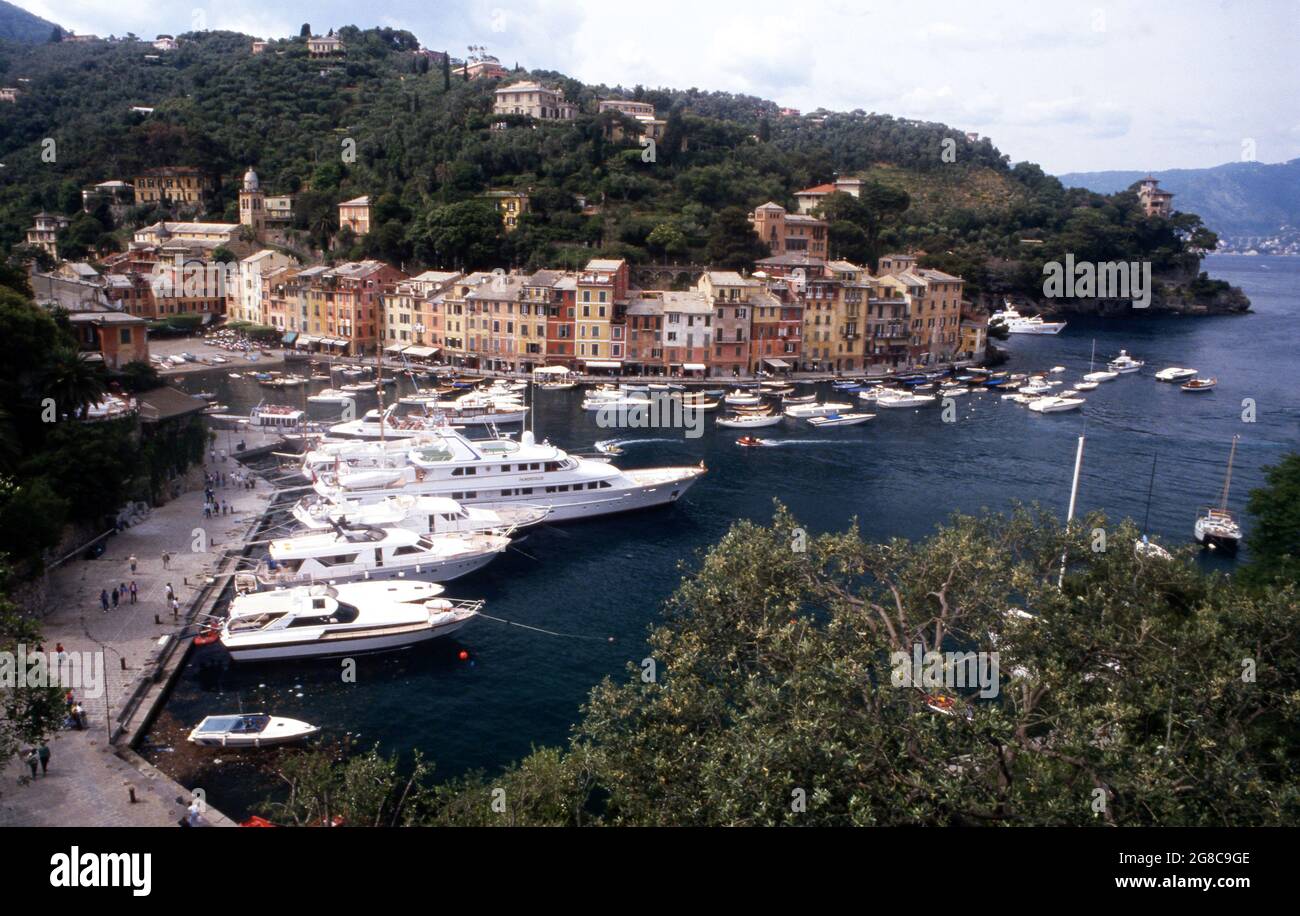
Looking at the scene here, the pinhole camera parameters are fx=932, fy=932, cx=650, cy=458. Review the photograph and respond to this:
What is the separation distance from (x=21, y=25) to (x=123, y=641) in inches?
7501

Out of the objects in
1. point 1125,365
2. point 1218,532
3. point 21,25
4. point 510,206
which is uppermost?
point 21,25

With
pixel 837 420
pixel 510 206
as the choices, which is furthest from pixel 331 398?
pixel 510 206

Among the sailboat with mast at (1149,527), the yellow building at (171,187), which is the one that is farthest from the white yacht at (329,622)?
the yellow building at (171,187)

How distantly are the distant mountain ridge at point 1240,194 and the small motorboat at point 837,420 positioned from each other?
63.6 feet

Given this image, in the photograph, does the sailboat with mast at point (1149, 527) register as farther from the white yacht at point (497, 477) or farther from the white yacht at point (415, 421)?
the white yacht at point (415, 421)

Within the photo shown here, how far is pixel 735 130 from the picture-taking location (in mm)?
75188

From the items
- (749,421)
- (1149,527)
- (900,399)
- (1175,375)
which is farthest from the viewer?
(1175,375)

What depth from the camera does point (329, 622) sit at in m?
17.2

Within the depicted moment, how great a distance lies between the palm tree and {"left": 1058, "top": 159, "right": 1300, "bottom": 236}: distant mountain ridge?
43.7 m

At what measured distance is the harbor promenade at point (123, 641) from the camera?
37.2 feet

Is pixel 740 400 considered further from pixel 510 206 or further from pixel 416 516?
pixel 510 206
